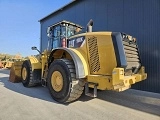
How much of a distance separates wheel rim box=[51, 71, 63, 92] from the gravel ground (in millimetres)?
460

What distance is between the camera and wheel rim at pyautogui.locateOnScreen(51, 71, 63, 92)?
5650mm

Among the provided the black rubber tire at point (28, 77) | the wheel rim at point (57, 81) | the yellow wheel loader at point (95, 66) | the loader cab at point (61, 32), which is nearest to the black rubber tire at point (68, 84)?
the yellow wheel loader at point (95, 66)

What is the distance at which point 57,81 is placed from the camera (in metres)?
5.77

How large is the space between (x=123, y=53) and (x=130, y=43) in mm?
1120

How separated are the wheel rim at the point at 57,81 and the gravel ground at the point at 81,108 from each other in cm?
46

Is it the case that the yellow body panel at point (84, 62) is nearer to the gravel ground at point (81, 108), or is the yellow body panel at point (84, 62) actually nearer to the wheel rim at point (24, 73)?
the gravel ground at point (81, 108)

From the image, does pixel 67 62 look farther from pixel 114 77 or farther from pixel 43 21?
pixel 43 21

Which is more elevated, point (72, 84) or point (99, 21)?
point (99, 21)

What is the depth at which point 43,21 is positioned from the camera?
1788cm

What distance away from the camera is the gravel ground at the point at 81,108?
14.4 ft

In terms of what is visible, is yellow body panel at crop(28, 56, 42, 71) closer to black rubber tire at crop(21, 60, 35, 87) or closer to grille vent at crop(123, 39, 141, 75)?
black rubber tire at crop(21, 60, 35, 87)

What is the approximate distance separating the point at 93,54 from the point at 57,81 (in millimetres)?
1500

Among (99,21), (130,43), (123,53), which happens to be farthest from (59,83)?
(99,21)

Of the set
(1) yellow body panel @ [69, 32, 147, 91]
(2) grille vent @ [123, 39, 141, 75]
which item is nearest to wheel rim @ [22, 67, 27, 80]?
(1) yellow body panel @ [69, 32, 147, 91]
